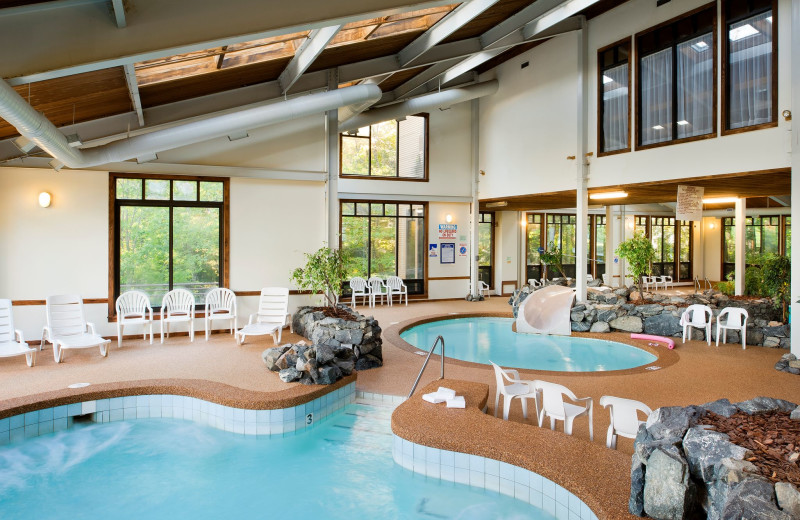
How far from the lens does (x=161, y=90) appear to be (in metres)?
7.23

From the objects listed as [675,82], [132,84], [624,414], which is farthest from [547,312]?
[132,84]

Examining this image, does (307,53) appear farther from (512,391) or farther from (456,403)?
(512,391)

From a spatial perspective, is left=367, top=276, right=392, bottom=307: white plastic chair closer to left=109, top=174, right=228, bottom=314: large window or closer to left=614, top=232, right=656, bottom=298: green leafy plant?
left=109, top=174, right=228, bottom=314: large window

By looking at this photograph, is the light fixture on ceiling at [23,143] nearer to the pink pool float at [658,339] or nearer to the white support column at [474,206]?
the white support column at [474,206]

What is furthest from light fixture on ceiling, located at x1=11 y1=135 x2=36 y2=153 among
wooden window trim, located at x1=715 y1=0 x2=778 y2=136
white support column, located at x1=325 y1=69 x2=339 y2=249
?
wooden window trim, located at x1=715 y1=0 x2=778 y2=136

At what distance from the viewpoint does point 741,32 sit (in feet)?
25.5

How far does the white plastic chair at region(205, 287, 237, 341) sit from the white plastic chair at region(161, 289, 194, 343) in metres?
0.35

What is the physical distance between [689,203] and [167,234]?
32.1ft

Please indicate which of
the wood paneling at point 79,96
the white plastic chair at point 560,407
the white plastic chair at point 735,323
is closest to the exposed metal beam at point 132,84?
the wood paneling at point 79,96

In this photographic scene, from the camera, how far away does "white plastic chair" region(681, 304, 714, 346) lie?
880 cm

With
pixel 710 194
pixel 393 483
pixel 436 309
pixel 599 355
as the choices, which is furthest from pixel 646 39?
pixel 393 483

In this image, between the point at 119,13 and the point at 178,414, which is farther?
the point at 178,414

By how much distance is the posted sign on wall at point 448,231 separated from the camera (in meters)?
14.4

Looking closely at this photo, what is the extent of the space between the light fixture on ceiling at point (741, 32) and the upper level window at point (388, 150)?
7.55m
